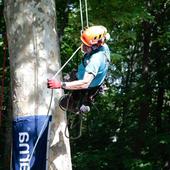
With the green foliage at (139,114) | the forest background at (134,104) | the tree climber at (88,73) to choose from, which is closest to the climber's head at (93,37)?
the tree climber at (88,73)

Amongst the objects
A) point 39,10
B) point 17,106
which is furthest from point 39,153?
point 39,10

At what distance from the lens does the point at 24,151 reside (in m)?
3.45

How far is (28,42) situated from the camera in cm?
353

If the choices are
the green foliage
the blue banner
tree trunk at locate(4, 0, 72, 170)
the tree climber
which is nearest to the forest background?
the green foliage

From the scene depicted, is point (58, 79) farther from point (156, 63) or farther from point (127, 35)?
point (156, 63)

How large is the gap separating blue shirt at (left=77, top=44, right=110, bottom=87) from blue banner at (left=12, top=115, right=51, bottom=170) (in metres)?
0.48

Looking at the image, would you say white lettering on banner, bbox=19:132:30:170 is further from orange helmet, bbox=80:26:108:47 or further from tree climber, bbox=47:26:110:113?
orange helmet, bbox=80:26:108:47

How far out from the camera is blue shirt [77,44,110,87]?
3.45 meters

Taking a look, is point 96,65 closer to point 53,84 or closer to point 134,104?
point 53,84

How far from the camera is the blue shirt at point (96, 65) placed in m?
3.45

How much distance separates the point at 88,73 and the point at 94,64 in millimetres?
91

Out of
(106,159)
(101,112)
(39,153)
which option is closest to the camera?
(39,153)

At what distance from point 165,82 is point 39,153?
11.9m

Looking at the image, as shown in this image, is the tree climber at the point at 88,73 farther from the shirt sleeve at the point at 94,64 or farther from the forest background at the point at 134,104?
the forest background at the point at 134,104
